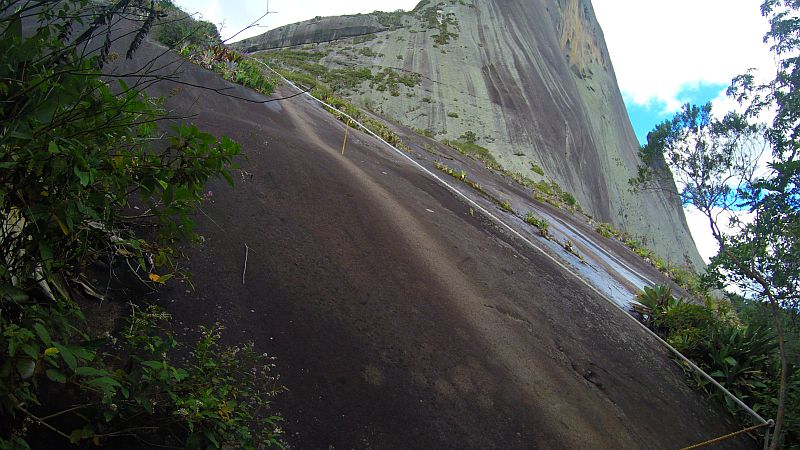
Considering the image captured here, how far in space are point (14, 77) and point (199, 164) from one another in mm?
871

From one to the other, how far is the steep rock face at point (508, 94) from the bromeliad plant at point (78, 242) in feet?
74.8

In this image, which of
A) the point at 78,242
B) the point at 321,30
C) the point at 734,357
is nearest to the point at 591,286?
the point at 734,357

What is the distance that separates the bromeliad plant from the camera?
2.52 meters

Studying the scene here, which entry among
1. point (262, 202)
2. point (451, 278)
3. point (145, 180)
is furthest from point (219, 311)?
point (451, 278)

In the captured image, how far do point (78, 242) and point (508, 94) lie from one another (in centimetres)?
2936

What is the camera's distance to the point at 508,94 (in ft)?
101

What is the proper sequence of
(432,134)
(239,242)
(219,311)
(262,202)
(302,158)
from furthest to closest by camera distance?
(432,134) < (302,158) < (262,202) < (239,242) < (219,311)

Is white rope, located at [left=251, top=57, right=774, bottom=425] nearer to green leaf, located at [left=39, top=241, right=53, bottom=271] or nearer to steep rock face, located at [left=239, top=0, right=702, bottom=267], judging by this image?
green leaf, located at [left=39, top=241, right=53, bottom=271]

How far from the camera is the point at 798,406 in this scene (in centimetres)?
616

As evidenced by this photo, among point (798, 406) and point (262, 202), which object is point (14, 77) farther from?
point (798, 406)

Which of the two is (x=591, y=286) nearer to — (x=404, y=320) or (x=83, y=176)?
(x=404, y=320)

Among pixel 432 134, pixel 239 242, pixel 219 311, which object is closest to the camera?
pixel 219 311

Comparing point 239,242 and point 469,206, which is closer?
point 239,242

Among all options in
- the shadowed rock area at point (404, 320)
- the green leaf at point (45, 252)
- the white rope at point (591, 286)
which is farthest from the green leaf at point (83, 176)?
the white rope at point (591, 286)
